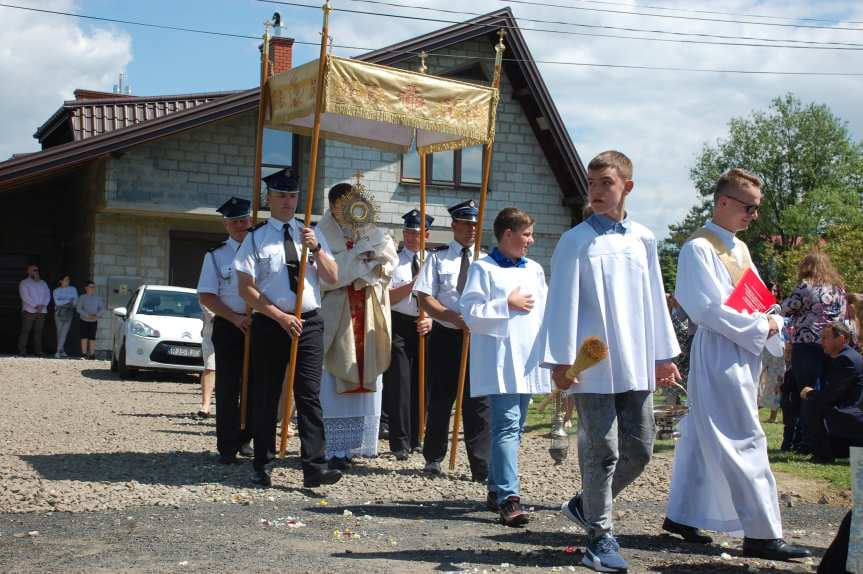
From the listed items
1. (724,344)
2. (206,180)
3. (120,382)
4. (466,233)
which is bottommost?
(120,382)

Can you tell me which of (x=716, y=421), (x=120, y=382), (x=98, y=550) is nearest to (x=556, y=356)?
(x=716, y=421)

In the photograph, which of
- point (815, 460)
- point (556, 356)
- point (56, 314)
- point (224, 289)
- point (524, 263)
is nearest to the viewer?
point (556, 356)

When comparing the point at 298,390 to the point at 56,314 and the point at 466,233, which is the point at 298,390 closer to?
the point at 466,233

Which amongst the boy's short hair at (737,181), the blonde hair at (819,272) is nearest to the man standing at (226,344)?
the boy's short hair at (737,181)

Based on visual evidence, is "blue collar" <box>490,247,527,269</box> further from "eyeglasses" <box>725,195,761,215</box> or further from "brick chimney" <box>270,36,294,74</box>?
"brick chimney" <box>270,36,294,74</box>

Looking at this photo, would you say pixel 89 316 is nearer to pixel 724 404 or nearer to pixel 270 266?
pixel 270 266

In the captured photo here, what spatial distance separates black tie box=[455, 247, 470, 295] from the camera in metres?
9.68

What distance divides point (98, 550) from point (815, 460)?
7.08 m

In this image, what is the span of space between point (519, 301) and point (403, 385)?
115 inches

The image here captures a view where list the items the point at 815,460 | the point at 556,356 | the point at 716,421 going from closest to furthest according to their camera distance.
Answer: the point at 556,356 → the point at 716,421 → the point at 815,460

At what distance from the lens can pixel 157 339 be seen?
2097cm

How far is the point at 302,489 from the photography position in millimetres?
8484

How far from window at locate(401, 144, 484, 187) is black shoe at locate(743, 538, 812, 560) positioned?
21.3 meters

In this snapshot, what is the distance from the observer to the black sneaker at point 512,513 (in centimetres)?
720
